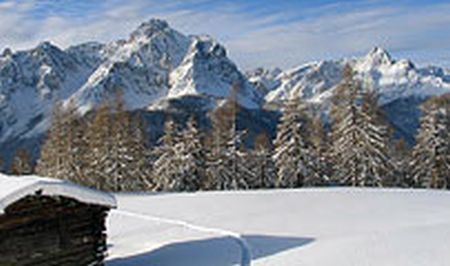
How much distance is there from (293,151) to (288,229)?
1002 inches

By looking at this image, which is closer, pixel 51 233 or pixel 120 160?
pixel 51 233

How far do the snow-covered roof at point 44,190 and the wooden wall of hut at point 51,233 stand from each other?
1.05 ft

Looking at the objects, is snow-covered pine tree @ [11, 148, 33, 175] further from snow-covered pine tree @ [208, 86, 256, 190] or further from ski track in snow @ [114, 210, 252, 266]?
ski track in snow @ [114, 210, 252, 266]

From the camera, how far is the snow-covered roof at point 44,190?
18.4 m

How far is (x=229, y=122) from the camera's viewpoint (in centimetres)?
5484

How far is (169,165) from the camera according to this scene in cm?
5350

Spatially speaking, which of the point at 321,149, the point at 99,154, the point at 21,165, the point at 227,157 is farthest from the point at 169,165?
the point at 21,165

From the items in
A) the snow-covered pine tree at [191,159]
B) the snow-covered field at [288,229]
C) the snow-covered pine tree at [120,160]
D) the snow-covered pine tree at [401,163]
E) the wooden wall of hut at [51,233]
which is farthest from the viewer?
the snow-covered pine tree at [401,163]

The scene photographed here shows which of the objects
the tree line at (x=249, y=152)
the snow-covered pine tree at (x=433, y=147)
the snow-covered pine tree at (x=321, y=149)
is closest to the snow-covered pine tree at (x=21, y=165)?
the tree line at (x=249, y=152)

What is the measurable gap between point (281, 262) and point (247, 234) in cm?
522

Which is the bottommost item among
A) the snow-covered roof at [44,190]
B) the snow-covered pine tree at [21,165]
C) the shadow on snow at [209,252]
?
the shadow on snow at [209,252]

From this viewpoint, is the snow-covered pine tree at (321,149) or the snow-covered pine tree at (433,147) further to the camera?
the snow-covered pine tree at (321,149)

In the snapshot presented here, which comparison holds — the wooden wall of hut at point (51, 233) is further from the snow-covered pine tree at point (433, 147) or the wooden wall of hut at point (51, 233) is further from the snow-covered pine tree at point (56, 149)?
the snow-covered pine tree at point (433, 147)

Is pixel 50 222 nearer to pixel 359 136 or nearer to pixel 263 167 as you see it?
pixel 359 136
